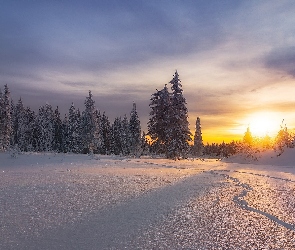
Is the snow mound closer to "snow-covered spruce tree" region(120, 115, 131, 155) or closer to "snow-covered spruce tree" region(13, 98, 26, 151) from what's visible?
"snow-covered spruce tree" region(120, 115, 131, 155)

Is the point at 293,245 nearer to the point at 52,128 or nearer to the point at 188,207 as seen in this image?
the point at 188,207

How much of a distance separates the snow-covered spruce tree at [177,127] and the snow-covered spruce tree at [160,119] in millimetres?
806

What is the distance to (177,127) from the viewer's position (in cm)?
3077

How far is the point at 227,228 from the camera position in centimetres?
321

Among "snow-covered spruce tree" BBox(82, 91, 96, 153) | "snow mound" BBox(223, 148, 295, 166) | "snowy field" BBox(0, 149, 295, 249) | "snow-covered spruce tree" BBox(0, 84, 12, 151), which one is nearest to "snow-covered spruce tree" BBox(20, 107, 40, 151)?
"snow-covered spruce tree" BBox(0, 84, 12, 151)

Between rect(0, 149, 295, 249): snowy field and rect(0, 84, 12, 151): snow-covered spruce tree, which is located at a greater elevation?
rect(0, 84, 12, 151): snow-covered spruce tree

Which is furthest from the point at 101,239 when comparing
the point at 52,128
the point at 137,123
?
the point at 52,128

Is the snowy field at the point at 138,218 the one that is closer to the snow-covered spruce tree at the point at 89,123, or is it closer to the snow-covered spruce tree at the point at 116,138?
the snow-covered spruce tree at the point at 89,123

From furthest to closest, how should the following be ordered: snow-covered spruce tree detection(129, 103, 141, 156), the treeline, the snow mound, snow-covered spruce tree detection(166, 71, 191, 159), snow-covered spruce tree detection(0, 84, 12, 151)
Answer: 1. the treeline
2. snow-covered spruce tree detection(129, 103, 141, 156)
3. snow-covered spruce tree detection(0, 84, 12, 151)
4. snow-covered spruce tree detection(166, 71, 191, 159)
5. the snow mound

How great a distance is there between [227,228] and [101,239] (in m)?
1.46

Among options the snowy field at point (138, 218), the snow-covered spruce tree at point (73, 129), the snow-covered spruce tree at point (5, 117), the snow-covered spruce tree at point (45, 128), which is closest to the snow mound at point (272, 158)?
the snowy field at point (138, 218)

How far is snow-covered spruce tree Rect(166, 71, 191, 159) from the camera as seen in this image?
98.7 ft

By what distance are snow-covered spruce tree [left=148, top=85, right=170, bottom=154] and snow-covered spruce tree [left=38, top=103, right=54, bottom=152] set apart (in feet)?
141

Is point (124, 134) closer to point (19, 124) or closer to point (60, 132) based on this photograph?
point (60, 132)
